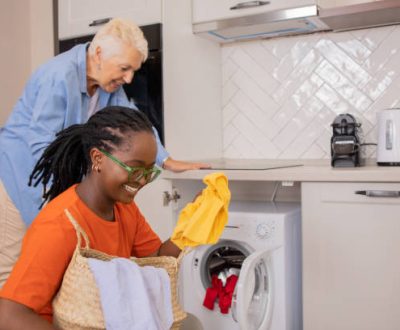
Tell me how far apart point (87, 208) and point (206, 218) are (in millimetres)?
309

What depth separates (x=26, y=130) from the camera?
174 centimetres

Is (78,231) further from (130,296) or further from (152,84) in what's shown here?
(152,84)

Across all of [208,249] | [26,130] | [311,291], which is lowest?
[311,291]

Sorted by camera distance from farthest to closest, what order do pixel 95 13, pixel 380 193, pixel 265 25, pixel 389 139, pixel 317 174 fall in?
pixel 95 13
pixel 265 25
pixel 389 139
pixel 317 174
pixel 380 193

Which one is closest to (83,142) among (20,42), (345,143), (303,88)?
(345,143)

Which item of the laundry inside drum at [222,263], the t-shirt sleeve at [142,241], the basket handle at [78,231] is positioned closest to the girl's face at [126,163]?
the basket handle at [78,231]

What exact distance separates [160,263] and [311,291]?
106 cm

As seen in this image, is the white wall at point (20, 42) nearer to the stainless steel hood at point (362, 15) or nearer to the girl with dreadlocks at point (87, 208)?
the stainless steel hood at point (362, 15)

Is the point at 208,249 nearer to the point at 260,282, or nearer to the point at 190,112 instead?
the point at 260,282

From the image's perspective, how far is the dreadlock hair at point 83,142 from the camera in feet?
3.87

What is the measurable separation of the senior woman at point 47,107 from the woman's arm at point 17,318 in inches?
26.3

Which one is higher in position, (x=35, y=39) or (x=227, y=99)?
(x=35, y=39)

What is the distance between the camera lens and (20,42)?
10.1 ft

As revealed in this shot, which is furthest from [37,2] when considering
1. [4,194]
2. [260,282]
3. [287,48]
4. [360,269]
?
[360,269]
